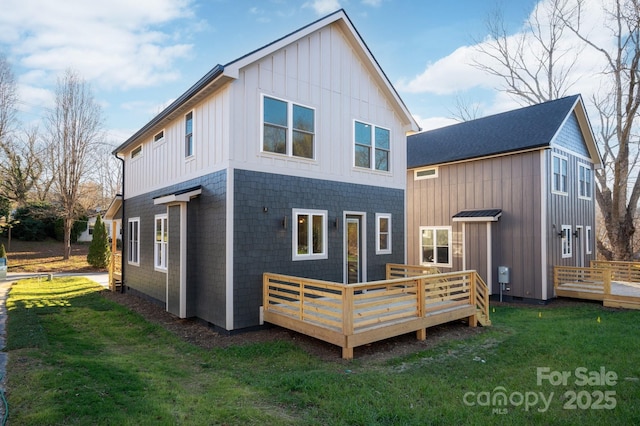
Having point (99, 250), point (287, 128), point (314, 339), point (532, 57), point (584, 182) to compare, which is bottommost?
point (314, 339)

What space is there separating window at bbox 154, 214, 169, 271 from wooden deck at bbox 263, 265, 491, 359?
3.89m

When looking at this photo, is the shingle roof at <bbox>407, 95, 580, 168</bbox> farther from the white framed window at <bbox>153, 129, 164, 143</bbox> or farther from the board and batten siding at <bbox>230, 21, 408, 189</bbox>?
the white framed window at <bbox>153, 129, 164, 143</bbox>

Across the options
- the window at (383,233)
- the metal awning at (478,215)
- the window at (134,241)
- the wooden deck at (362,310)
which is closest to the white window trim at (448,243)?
the metal awning at (478,215)

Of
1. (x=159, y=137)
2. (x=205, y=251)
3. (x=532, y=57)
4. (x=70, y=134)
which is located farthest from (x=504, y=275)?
(x=70, y=134)

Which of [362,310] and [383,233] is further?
[383,233]

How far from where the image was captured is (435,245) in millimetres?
15438

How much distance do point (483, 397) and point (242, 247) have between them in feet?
17.1

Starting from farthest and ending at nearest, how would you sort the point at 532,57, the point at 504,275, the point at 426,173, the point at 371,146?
the point at 532,57 → the point at 426,173 → the point at 504,275 → the point at 371,146

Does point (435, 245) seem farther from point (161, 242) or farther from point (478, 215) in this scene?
point (161, 242)

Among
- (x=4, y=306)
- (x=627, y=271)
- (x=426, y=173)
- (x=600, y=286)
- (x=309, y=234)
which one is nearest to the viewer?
(x=309, y=234)

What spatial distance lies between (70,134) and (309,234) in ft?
67.7

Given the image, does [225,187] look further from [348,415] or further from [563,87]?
[563,87]

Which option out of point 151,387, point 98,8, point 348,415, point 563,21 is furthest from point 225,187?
point 563,21

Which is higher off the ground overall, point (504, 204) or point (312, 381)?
point (504, 204)
